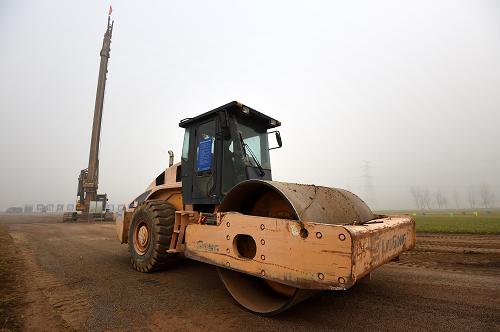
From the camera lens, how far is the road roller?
2.26 m

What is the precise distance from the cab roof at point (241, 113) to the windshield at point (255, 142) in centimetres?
16

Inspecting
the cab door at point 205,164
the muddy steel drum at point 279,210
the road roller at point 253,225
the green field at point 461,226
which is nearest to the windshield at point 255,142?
the road roller at point 253,225

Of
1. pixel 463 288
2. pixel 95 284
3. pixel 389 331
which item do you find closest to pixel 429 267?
pixel 463 288

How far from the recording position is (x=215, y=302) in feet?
10.9

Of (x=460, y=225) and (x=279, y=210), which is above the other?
(x=279, y=210)

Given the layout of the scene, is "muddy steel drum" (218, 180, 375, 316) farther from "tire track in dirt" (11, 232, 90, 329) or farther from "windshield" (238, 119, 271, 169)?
"tire track in dirt" (11, 232, 90, 329)

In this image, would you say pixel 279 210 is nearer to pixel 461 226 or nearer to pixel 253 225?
pixel 253 225

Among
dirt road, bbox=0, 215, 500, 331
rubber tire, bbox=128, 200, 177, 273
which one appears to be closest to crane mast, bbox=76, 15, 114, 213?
dirt road, bbox=0, 215, 500, 331

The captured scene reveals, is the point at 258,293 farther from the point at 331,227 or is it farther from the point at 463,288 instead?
the point at 463,288

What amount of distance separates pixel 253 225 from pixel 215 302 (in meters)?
1.25

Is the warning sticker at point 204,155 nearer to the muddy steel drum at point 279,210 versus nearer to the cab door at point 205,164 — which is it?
the cab door at point 205,164

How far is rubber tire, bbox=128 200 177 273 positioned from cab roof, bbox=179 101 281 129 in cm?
158

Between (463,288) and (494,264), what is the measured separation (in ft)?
9.65

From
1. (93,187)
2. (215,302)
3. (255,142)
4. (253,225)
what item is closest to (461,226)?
(255,142)
